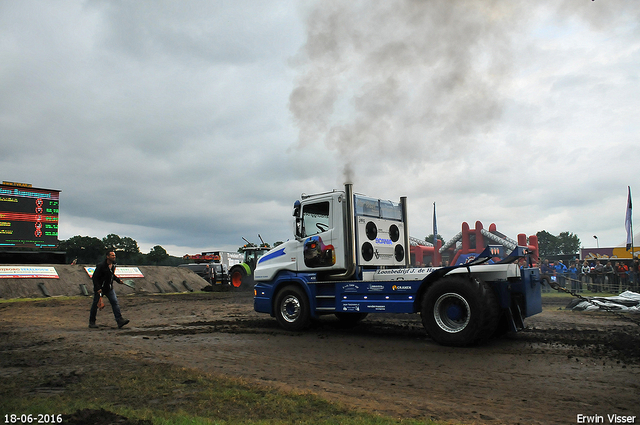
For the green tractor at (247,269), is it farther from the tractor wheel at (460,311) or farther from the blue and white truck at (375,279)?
the tractor wheel at (460,311)

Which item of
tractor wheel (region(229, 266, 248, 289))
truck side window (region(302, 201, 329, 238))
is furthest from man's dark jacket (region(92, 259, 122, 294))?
tractor wheel (region(229, 266, 248, 289))

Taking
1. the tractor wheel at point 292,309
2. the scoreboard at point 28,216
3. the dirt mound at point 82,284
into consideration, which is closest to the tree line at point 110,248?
the dirt mound at point 82,284

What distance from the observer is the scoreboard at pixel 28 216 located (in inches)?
880

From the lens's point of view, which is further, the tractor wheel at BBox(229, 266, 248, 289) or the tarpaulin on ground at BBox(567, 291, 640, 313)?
the tractor wheel at BBox(229, 266, 248, 289)

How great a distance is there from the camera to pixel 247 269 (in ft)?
88.2

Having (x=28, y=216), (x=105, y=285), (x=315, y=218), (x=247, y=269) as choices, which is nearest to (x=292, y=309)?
(x=315, y=218)

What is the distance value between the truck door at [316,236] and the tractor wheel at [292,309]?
616 millimetres

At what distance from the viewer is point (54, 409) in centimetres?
427

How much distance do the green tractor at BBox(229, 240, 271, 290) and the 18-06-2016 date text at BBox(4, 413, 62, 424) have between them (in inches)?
893

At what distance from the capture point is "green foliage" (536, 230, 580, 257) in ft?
390

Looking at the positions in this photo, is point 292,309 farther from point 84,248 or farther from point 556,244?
point 556,244

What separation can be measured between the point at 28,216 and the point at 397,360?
75.1 feet

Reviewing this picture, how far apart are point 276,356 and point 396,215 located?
5242 mm

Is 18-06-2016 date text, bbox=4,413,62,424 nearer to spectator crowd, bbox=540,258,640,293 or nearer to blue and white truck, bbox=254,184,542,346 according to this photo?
blue and white truck, bbox=254,184,542,346
